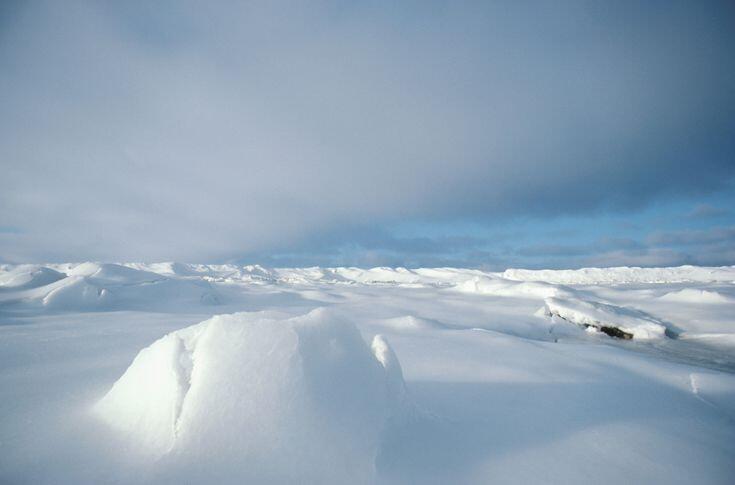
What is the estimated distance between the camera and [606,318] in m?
10.9

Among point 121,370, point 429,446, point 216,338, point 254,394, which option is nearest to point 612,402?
point 429,446

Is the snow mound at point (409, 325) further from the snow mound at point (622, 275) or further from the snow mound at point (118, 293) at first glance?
the snow mound at point (622, 275)

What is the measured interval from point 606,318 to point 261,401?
12.8 meters

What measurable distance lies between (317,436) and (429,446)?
2.68 ft

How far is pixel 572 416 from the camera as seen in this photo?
2828 millimetres

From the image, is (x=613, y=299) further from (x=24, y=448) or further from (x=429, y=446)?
(x=24, y=448)

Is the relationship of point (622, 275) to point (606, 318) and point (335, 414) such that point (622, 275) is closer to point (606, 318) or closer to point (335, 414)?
point (606, 318)

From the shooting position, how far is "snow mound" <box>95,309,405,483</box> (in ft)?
5.86

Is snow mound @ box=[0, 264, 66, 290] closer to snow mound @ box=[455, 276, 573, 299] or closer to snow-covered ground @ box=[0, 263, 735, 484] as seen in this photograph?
snow-covered ground @ box=[0, 263, 735, 484]

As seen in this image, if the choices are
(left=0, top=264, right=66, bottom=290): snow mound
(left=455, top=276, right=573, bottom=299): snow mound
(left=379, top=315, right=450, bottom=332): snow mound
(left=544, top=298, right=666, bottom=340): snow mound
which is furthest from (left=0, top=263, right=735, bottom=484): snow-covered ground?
(left=455, top=276, right=573, bottom=299): snow mound

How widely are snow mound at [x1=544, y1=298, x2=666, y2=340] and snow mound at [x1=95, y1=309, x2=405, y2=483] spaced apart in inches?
449

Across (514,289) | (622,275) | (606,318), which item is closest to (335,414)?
(606,318)

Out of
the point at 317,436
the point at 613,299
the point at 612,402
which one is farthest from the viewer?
the point at 613,299

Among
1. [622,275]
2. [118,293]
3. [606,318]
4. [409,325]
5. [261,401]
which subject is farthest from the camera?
[622,275]
